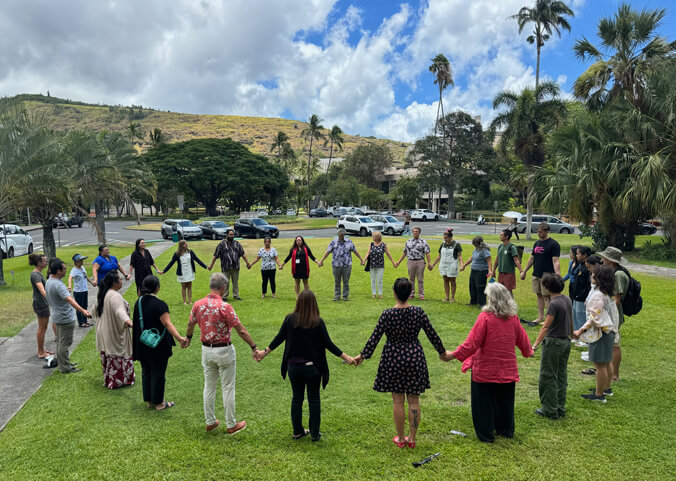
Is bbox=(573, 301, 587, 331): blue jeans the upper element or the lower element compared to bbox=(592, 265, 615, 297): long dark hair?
lower

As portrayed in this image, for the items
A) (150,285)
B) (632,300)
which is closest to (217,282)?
(150,285)

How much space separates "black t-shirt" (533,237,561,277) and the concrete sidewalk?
8507mm

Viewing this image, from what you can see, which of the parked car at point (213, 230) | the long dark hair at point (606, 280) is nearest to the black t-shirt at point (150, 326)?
the long dark hair at point (606, 280)

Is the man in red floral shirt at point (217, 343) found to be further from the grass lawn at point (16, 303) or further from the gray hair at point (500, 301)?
the grass lawn at point (16, 303)

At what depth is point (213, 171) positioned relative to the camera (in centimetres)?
5197

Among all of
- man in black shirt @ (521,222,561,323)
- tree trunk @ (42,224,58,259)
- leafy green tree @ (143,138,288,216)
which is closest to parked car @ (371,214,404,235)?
leafy green tree @ (143,138,288,216)

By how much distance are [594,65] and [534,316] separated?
14.9 metres

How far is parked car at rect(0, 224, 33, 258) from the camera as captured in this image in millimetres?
20819

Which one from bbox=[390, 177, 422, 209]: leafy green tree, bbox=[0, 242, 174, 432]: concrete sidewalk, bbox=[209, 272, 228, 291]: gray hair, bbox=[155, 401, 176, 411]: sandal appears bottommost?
bbox=[0, 242, 174, 432]: concrete sidewalk

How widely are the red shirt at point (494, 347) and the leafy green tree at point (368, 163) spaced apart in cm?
7253

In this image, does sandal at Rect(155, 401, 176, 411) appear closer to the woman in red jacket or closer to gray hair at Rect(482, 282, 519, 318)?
A: the woman in red jacket

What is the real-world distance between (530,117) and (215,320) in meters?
30.8

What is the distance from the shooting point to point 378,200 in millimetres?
67375

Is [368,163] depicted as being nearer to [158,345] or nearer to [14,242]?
[14,242]
